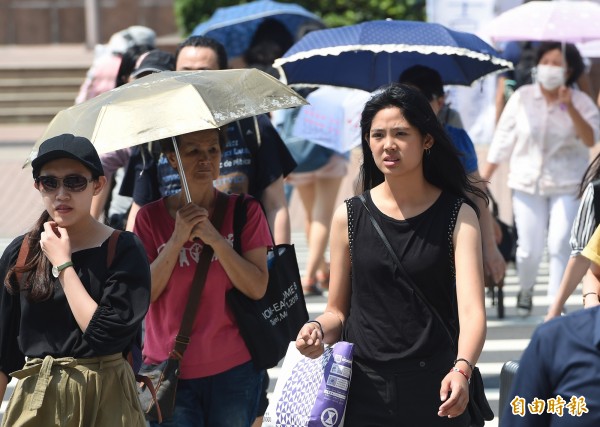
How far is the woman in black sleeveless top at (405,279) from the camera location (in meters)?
4.22

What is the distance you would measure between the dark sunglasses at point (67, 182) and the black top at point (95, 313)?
0.66 feet

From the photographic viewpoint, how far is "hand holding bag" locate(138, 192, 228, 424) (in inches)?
188

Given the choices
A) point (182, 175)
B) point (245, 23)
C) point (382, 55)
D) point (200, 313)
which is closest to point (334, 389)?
point (200, 313)

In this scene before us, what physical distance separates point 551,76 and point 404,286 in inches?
203

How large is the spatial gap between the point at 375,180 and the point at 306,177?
5940 millimetres

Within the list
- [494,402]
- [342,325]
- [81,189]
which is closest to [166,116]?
[81,189]

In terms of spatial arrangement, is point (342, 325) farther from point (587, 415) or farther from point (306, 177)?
point (306, 177)

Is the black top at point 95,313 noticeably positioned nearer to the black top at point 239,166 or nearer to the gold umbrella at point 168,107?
the gold umbrella at point 168,107

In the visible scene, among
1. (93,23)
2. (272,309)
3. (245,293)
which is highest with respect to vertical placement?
(245,293)

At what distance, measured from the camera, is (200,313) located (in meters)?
4.92

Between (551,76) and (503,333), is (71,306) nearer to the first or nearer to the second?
(551,76)

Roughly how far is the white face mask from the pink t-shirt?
181 inches

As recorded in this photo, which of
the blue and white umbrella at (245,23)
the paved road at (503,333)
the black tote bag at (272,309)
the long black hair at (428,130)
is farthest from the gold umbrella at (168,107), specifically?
the blue and white umbrella at (245,23)

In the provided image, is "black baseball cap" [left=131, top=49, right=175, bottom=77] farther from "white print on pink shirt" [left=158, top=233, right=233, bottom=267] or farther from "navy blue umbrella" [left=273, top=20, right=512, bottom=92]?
"white print on pink shirt" [left=158, top=233, right=233, bottom=267]
